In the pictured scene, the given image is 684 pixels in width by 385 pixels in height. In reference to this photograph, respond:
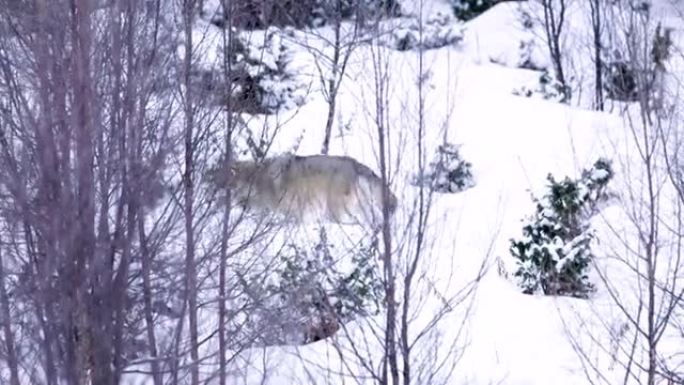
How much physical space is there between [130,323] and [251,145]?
9.23 ft

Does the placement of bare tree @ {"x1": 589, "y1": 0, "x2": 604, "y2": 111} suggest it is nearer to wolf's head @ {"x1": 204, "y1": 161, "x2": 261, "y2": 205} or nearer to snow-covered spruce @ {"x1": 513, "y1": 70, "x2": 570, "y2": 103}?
snow-covered spruce @ {"x1": 513, "y1": 70, "x2": 570, "y2": 103}

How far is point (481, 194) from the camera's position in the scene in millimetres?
14562

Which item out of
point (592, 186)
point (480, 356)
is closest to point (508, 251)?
point (592, 186)

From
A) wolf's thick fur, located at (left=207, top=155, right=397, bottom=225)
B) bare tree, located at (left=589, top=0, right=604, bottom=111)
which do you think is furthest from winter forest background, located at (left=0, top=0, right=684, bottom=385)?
bare tree, located at (left=589, top=0, right=604, bottom=111)

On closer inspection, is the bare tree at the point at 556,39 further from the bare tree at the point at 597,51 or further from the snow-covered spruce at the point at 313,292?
the snow-covered spruce at the point at 313,292

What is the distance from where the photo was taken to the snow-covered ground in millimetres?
9438

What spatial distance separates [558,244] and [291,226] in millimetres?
3393

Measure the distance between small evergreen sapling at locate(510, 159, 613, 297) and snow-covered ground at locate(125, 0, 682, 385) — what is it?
17 centimetres

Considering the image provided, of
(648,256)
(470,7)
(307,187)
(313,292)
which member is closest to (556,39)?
(470,7)

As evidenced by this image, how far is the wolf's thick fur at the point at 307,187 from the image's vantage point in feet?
30.6

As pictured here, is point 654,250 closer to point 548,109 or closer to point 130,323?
point 130,323

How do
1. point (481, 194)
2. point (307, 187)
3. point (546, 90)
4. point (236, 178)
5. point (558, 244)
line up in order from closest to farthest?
1. point (236, 178)
2. point (307, 187)
3. point (558, 244)
4. point (481, 194)
5. point (546, 90)

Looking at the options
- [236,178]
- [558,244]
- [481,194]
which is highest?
[236,178]

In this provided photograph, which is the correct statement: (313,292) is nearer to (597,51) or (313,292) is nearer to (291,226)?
(291,226)
